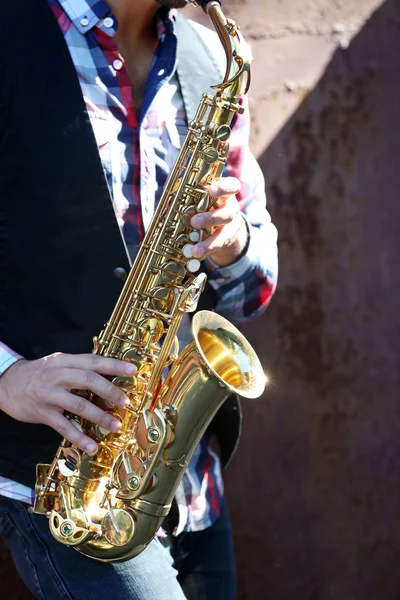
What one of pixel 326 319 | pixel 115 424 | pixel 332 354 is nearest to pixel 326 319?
pixel 326 319

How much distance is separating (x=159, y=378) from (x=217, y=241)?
1.13 feet

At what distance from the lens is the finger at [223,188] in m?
1.74

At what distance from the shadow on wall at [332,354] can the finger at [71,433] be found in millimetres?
1104

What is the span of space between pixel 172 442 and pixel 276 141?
128 centimetres

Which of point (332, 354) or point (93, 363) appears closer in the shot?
point (93, 363)

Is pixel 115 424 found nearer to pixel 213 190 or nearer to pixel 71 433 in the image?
pixel 71 433

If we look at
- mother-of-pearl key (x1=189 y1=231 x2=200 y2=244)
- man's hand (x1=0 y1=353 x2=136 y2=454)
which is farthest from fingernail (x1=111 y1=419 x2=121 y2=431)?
mother-of-pearl key (x1=189 y1=231 x2=200 y2=244)

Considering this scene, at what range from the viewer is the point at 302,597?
2.72 m

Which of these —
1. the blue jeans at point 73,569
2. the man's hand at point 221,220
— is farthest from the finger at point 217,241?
the blue jeans at point 73,569

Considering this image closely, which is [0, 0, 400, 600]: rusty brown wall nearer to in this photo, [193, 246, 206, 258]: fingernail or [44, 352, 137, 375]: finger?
[193, 246, 206, 258]: fingernail

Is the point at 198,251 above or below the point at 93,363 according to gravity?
above

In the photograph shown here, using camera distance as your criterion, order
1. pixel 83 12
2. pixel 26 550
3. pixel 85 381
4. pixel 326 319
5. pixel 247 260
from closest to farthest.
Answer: pixel 85 381, pixel 26 550, pixel 83 12, pixel 247 260, pixel 326 319

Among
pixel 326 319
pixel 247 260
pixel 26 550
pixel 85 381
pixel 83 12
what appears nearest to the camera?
pixel 85 381

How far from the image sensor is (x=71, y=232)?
1751 millimetres
